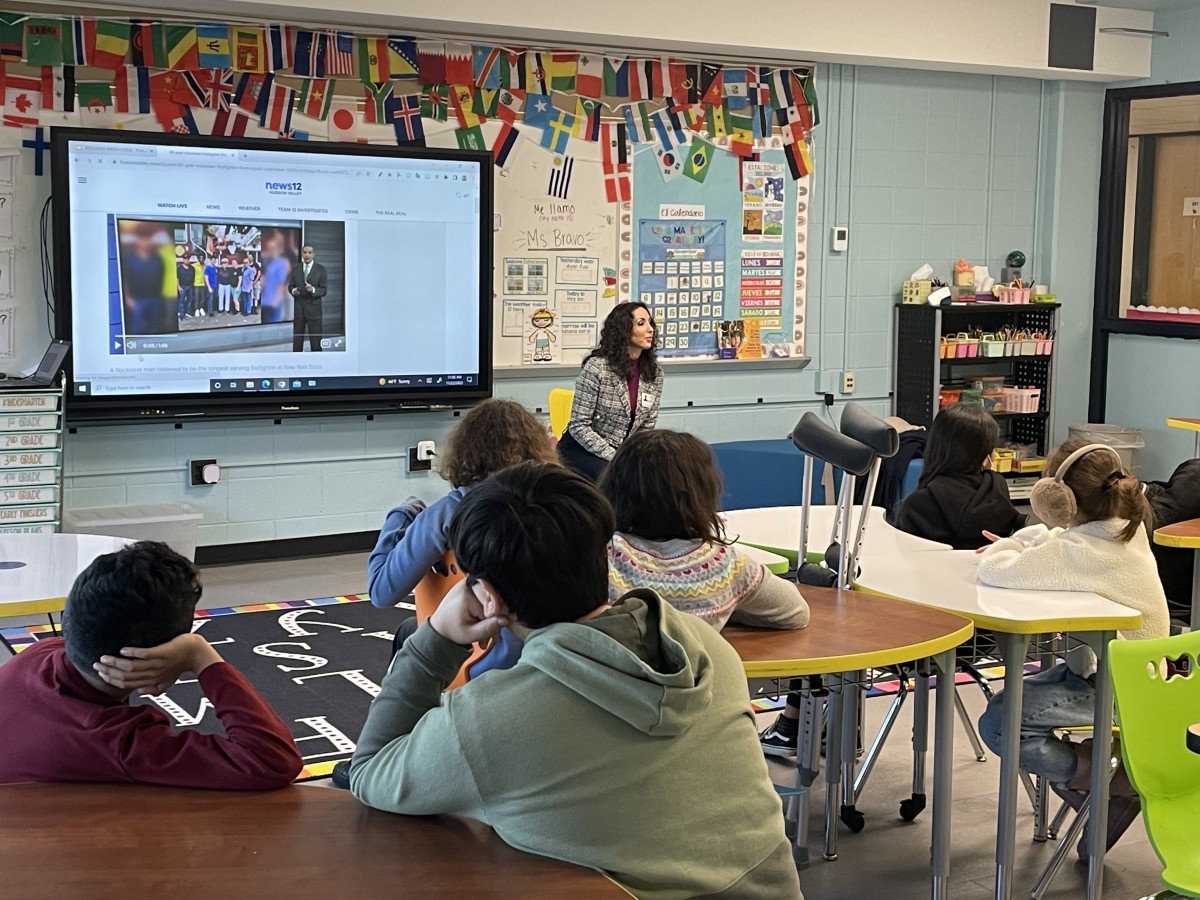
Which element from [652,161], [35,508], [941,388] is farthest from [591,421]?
[941,388]

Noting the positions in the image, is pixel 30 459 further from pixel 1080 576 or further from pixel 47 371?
pixel 1080 576

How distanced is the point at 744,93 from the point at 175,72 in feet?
9.57

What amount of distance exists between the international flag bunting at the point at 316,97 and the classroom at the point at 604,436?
0.06ft

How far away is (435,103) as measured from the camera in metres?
6.56

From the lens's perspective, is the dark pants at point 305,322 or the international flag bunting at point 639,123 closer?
the dark pants at point 305,322

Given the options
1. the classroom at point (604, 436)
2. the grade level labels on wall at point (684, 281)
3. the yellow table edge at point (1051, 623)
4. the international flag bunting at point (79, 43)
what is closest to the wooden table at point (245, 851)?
the classroom at point (604, 436)

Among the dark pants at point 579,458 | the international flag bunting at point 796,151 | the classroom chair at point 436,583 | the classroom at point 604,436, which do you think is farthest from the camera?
the international flag bunting at point 796,151

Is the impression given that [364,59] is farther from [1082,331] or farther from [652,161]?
[1082,331]

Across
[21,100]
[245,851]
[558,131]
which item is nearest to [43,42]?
[21,100]

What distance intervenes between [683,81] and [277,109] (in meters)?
2.13

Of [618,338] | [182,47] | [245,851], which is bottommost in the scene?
[245,851]

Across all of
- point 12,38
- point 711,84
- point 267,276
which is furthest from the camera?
point 711,84

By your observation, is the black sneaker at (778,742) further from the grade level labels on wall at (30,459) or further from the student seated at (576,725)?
the grade level labels on wall at (30,459)

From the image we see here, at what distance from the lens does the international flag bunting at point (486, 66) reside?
6629 millimetres
